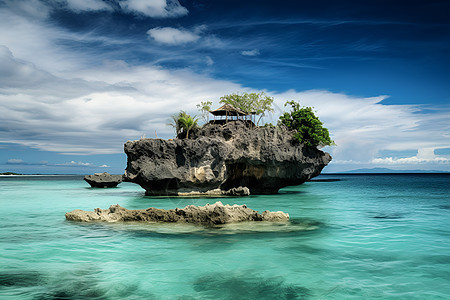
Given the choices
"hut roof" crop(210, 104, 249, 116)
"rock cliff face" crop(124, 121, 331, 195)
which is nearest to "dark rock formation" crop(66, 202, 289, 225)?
"rock cliff face" crop(124, 121, 331, 195)

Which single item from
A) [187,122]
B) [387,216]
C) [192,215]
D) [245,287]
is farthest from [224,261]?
[187,122]

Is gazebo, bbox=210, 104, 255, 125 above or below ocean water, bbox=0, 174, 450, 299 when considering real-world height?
above

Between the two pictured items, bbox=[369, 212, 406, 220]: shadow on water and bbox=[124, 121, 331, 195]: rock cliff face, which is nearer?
bbox=[369, 212, 406, 220]: shadow on water

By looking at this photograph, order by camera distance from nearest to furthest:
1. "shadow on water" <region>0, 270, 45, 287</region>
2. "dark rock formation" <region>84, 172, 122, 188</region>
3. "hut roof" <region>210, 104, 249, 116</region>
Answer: "shadow on water" <region>0, 270, 45, 287</region>, "hut roof" <region>210, 104, 249, 116</region>, "dark rock formation" <region>84, 172, 122, 188</region>

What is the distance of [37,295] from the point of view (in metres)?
5.03

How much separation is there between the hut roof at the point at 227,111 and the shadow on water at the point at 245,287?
786 inches

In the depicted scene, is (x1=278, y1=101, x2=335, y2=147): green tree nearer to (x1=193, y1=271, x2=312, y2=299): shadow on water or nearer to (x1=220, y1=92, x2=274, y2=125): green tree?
(x1=220, y1=92, x2=274, y2=125): green tree

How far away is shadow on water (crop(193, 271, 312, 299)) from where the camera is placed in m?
5.09

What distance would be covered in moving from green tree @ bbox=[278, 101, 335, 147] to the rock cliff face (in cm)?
65

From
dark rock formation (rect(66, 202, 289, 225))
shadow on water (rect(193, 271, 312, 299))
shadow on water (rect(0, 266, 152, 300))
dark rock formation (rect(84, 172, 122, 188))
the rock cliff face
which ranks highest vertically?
the rock cliff face

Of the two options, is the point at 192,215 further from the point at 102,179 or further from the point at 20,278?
the point at 102,179

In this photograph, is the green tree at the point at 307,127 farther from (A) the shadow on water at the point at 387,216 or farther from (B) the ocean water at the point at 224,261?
(B) the ocean water at the point at 224,261

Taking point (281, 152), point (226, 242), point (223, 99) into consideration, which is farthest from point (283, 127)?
point (226, 242)

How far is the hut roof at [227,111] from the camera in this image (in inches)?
999
